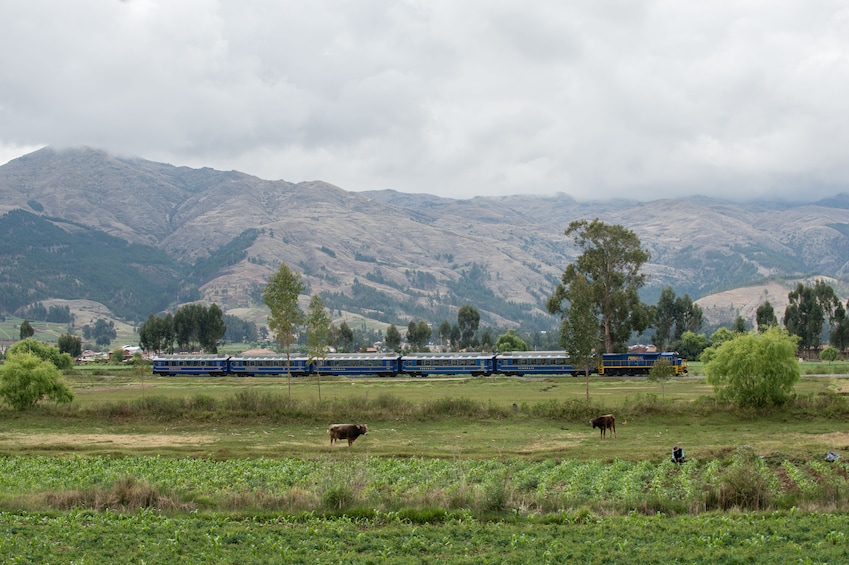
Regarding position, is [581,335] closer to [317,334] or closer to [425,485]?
[317,334]

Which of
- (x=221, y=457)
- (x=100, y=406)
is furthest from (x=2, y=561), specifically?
(x=100, y=406)

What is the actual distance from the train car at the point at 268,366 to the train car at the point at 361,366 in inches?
117

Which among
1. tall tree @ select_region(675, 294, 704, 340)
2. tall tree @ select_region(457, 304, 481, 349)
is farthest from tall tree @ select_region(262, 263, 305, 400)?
tall tree @ select_region(675, 294, 704, 340)

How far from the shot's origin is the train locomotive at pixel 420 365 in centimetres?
8806

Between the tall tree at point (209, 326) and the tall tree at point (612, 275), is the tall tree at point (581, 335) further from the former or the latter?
the tall tree at point (209, 326)

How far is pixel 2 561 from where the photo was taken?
15.3 meters

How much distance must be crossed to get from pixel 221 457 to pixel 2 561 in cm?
1543

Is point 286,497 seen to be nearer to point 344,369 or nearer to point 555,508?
point 555,508

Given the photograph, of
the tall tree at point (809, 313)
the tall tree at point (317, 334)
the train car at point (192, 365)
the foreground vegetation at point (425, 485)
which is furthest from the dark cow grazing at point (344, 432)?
the tall tree at point (809, 313)

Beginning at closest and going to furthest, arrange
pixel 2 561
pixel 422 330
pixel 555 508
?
pixel 2 561 < pixel 555 508 < pixel 422 330

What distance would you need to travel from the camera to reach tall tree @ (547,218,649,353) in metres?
91.9

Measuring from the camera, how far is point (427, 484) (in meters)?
23.2

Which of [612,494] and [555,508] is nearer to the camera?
[555,508]

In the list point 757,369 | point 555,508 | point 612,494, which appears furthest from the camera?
point 757,369
